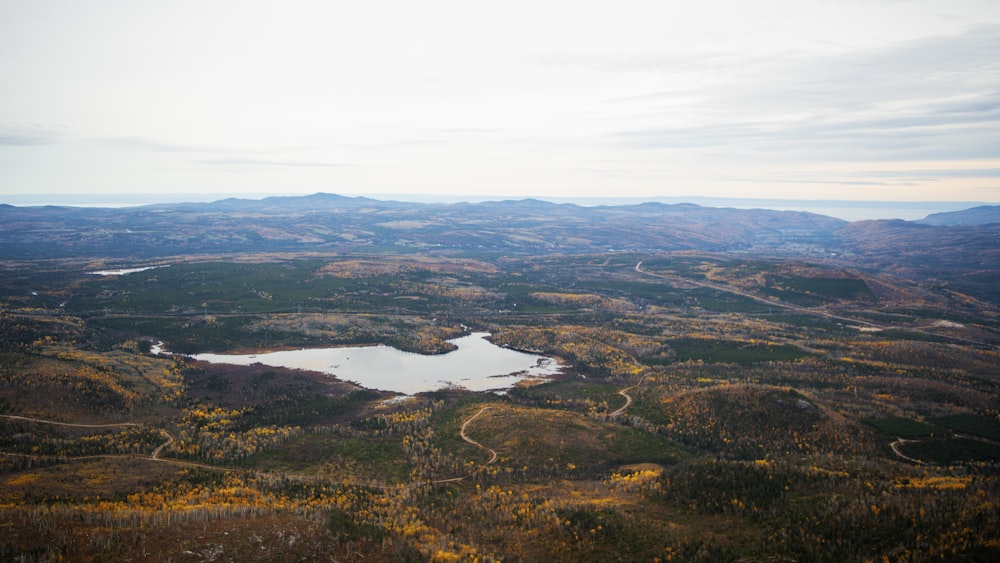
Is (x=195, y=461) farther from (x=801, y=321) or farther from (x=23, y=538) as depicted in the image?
(x=801, y=321)

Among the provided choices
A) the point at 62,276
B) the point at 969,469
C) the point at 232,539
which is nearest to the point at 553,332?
the point at 969,469

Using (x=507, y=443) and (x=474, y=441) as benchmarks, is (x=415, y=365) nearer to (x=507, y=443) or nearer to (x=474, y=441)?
(x=474, y=441)

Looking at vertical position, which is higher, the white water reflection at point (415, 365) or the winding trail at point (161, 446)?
the winding trail at point (161, 446)

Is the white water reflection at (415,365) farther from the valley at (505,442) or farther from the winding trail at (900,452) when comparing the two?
the winding trail at (900,452)

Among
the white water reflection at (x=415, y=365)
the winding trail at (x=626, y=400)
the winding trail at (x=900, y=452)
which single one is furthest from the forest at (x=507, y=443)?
the white water reflection at (x=415, y=365)

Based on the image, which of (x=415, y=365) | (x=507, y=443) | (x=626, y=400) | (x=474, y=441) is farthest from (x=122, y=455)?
(x=626, y=400)

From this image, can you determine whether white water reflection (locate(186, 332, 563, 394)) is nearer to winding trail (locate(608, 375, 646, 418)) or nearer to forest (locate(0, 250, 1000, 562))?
forest (locate(0, 250, 1000, 562))
